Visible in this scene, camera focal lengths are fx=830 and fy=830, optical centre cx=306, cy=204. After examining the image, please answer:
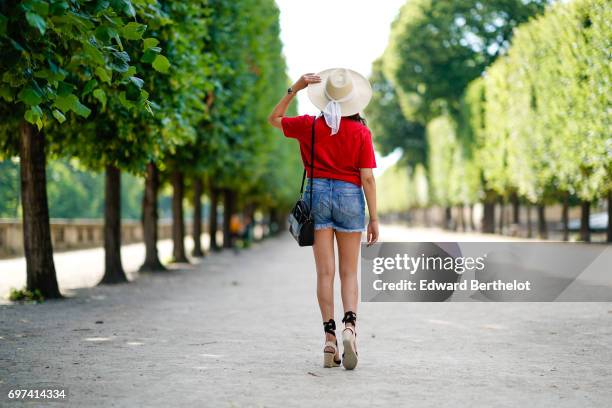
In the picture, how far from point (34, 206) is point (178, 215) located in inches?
391

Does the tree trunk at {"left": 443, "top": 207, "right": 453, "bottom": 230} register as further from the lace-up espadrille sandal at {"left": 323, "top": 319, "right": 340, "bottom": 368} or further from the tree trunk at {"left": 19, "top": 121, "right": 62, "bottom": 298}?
the lace-up espadrille sandal at {"left": 323, "top": 319, "right": 340, "bottom": 368}

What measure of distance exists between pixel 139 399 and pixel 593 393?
3.08 meters

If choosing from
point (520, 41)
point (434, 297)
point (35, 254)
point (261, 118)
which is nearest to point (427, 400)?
point (434, 297)

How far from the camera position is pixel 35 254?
509 inches

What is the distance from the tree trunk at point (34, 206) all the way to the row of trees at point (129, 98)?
17 mm

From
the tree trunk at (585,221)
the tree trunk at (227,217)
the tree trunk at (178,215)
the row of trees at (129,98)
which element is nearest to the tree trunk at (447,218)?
the tree trunk at (585,221)

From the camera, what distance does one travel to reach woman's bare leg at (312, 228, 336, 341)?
21.3ft

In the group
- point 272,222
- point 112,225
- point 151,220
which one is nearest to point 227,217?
point 151,220

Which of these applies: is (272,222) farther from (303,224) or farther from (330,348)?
(303,224)

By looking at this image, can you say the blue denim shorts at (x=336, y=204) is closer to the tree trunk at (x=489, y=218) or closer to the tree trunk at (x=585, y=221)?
the tree trunk at (x=585, y=221)

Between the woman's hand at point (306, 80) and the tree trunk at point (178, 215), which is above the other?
the woman's hand at point (306, 80)

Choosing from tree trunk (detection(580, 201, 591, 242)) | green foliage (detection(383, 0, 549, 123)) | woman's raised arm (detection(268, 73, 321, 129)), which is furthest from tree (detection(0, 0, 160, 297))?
green foliage (detection(383, 0, 549, 123))

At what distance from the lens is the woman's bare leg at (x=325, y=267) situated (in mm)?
6492

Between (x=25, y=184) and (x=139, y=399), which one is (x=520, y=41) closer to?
(x=25, y=184)
